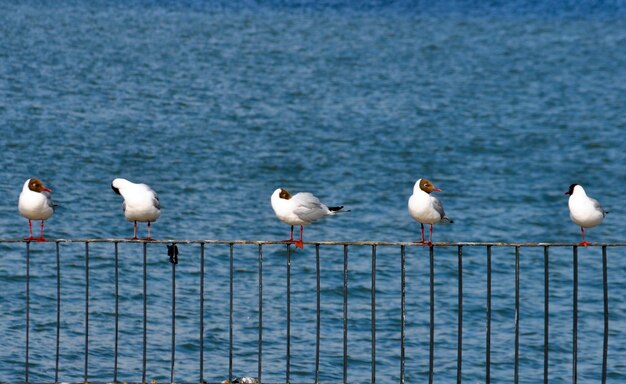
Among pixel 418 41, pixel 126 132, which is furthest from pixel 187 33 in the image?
pixel 126 132

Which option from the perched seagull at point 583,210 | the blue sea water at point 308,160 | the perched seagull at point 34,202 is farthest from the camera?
the blue sea water at point 308,160

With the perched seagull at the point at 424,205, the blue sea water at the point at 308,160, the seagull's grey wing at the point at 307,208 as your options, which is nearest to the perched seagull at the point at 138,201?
the seagull's grey wing at the point at 307,208

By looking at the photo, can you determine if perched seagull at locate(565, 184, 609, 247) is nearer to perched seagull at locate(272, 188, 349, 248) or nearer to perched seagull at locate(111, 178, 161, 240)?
perched seagull at locate(272, 188, 349, 248)

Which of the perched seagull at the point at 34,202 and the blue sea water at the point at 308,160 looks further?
the blue sea water at the point at 308,160

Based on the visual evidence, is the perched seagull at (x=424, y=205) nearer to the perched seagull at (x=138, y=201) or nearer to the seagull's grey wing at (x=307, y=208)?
the seagull's grey wing at (x=307, y=208)

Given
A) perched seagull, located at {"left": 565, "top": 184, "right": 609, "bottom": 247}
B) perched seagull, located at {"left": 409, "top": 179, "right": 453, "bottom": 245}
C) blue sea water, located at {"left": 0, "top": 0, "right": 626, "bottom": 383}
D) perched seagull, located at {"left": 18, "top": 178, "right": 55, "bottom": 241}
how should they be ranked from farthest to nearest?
blue sea water, located at {"left": 0, "top": 0, "right": 626, "bottom": 383} → perched seagull, located at {"left": 18, "top": 178, "right": 55, "bottom": 241} → perched seagull, located at {"left": 565, "top": 184, "right": 609, "bottom": 247} → perched seagull, located at {"left": 409, "top": 179, "right": 453, "bottom": 245}

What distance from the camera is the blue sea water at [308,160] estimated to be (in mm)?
27328

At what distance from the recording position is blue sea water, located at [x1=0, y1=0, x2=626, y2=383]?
27.3 meters

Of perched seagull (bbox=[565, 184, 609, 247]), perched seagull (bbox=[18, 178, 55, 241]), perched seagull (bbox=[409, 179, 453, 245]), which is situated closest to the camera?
perched seagull (bbox=[409, 179, 453, 245])

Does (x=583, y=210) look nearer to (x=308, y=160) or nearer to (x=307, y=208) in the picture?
(x=307, y=208)

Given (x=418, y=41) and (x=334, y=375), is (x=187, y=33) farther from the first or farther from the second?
(x=334, y=375)

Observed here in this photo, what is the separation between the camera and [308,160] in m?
46.9

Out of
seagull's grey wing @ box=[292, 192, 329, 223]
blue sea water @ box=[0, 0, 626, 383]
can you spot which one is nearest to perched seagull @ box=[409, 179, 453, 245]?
seagull's grey wing @ box=[292, 192, 329, 223]

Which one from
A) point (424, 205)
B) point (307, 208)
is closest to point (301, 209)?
point (307, 208)
